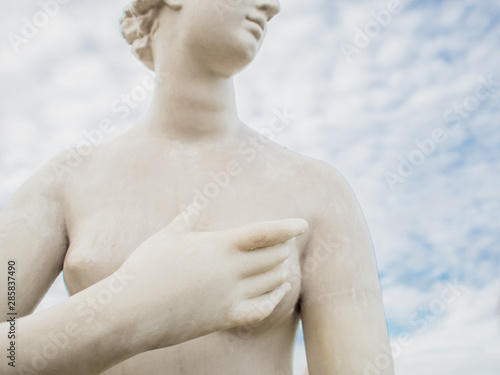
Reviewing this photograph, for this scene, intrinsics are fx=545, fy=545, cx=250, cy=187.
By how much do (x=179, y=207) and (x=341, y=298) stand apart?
1006mm

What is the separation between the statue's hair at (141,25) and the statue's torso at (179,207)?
2.00 feet

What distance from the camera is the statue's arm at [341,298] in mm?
2783

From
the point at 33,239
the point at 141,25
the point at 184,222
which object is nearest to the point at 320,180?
the point at 184,222

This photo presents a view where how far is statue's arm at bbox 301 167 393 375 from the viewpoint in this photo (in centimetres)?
278

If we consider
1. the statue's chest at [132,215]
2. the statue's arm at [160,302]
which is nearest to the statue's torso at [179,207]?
the statue's chest at [132,215]

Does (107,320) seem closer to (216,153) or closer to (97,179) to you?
(97,179)

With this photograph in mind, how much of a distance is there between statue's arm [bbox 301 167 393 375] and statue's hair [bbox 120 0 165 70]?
1503 mm

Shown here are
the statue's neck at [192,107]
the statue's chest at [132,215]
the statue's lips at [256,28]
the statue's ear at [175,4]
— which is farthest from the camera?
the statue's neck at [192,107]

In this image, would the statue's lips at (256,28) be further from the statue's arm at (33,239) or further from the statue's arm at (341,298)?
the statue's arm at (33,239)

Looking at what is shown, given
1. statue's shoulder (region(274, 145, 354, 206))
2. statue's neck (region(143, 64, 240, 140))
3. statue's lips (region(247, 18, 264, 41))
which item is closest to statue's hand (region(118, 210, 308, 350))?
statue's shoulder (region(274, 145, 354, 206))

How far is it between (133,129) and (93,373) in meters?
1.73

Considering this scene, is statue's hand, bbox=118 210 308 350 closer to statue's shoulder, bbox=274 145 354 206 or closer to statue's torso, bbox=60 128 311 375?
statue's torso, bbox=60 128 311 375

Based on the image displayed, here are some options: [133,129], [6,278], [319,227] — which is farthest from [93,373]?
[133,129]

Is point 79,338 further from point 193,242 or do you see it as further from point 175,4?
point 175,4
